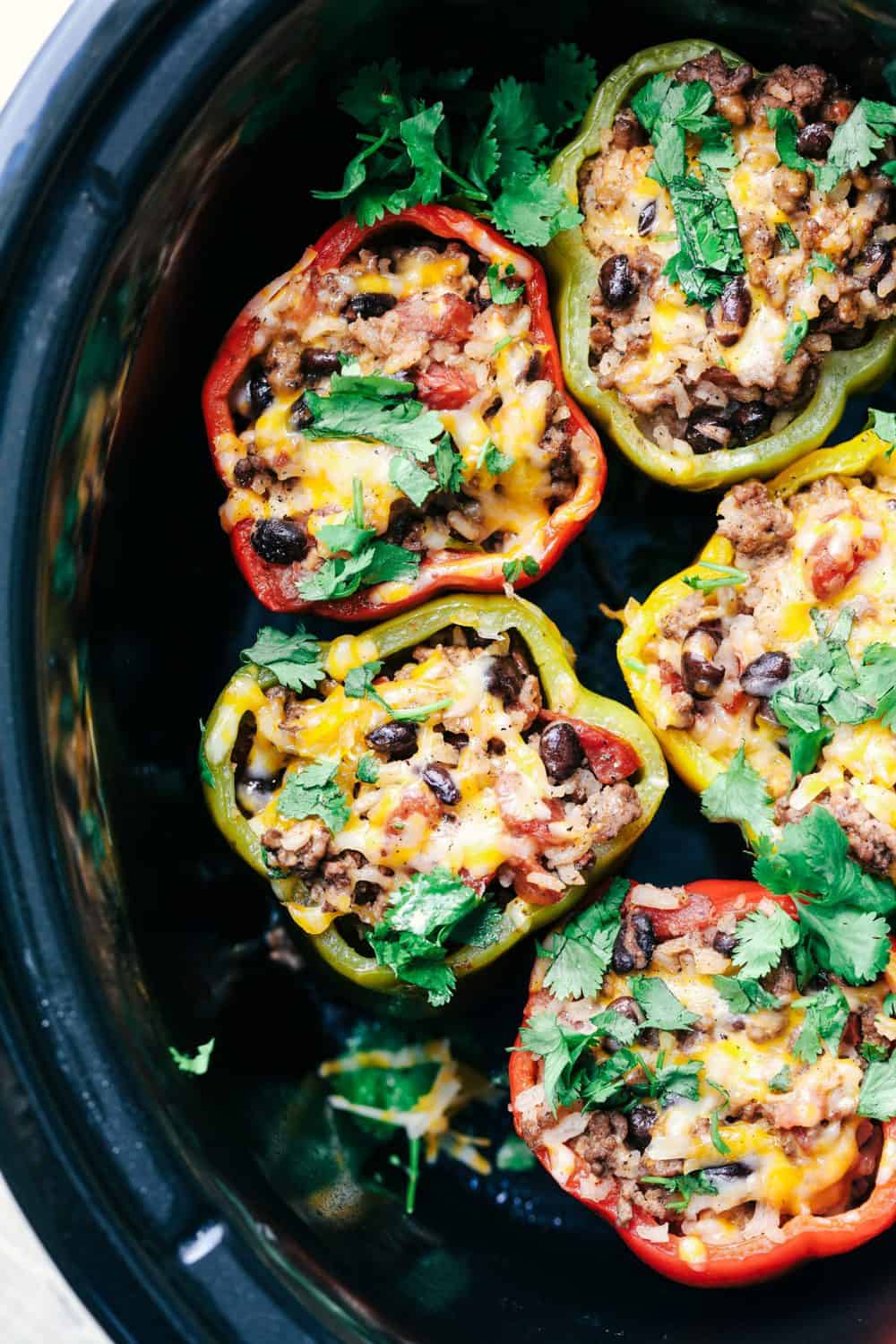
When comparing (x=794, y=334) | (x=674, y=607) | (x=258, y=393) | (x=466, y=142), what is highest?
(x=466, y=142)

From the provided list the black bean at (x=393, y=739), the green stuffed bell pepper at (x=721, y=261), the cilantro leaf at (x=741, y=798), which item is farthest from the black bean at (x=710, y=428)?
the black bean at (x=393, y=739)

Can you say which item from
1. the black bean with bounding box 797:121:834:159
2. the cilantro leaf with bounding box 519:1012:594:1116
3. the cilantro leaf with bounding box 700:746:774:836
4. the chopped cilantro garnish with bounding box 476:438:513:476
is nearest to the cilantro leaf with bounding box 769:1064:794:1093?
the cilantro leaf with bounding box 519:1012:594:1116

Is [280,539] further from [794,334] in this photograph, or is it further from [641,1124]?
[641,1124]

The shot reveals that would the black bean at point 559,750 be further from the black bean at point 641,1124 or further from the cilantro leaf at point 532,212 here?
the cilantro leaf at point 532,212

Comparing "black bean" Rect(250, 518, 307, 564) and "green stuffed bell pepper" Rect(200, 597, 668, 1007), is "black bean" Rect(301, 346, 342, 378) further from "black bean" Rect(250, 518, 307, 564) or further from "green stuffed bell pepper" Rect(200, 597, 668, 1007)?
"green stuffed bell pepper" Rect(200, 597, 668, 1007)

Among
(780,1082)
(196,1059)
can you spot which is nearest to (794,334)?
(780,1082)

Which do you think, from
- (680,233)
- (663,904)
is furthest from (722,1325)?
(680,233)

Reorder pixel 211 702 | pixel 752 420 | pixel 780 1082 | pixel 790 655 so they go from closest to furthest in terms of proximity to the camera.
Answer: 1. pixel 780 1082
2. pixel 790 655
3. pixel 752 420
4. pixel 211 702
